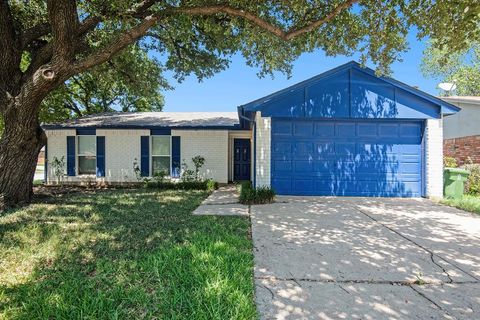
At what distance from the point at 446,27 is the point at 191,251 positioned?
7104mm

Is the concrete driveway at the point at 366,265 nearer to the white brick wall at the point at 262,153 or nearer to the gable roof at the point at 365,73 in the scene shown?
the white brick wall at the point at 262,153

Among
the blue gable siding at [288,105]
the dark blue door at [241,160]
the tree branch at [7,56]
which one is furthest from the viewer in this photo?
the dark blue door at [241,160]

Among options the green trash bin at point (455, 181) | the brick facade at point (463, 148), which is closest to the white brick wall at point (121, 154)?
the green trash bin at point (455, 181)

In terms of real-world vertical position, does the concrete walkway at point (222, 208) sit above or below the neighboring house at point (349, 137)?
below

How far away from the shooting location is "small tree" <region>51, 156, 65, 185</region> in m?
13.1

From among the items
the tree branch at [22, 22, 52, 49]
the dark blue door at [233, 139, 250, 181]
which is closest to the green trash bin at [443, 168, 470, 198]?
the dark blue door at [233, 139, 250, 181]

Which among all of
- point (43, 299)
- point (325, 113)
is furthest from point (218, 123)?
point (43, 299)

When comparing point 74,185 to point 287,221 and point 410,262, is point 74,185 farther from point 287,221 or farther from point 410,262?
point 410,262

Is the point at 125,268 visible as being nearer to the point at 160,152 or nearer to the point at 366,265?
the point at 366,265

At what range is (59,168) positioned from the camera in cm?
1317

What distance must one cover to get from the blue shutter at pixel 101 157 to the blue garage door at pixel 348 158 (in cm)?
840

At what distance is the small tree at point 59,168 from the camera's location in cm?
1307

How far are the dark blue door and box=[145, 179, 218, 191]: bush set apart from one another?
250cm

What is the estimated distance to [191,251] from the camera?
3.86 meters
